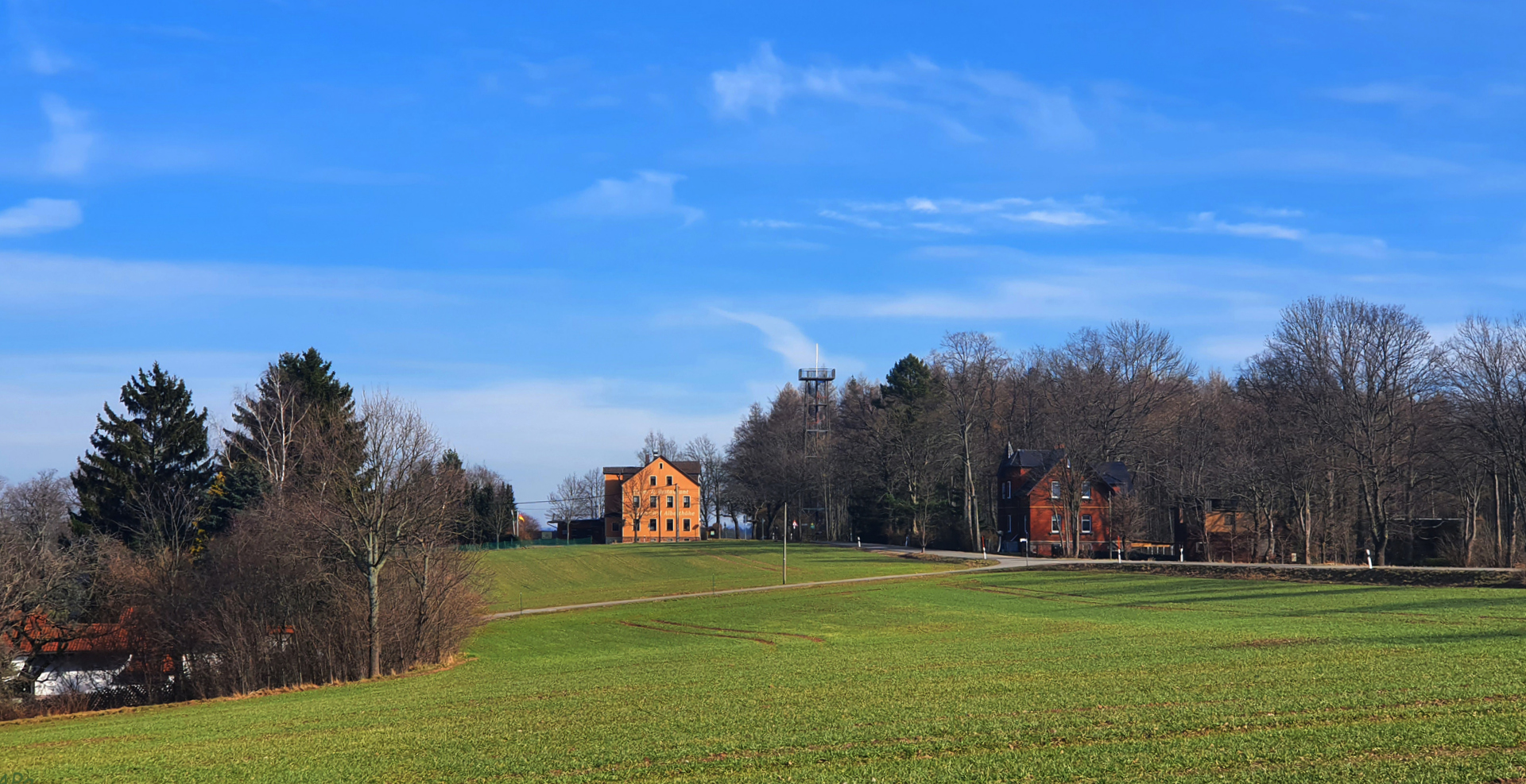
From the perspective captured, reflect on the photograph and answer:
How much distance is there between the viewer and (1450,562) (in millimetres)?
58969

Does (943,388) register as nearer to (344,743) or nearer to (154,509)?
(154,509)

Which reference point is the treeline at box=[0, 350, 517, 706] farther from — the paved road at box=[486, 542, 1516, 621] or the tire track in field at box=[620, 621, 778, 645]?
the paved road at box=[486, 542, 1516, 621]

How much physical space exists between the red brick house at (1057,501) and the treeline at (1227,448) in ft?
5.60

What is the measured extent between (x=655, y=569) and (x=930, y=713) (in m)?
65.6

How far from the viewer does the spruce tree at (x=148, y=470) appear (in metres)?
52.2

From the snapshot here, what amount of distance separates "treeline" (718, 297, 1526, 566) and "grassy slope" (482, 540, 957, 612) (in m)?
11.5

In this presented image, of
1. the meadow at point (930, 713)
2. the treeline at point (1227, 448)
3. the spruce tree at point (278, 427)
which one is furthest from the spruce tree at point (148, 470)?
the treeline at point (1227, 448)

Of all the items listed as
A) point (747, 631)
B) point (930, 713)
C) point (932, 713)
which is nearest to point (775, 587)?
point (747, 631)

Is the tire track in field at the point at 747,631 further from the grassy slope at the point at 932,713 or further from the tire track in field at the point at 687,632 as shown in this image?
the tire track in field at the point at 687,632

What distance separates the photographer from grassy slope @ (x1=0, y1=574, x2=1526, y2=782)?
1205 centimetres

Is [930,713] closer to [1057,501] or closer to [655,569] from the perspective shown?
[655,569]

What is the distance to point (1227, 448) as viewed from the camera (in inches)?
2918

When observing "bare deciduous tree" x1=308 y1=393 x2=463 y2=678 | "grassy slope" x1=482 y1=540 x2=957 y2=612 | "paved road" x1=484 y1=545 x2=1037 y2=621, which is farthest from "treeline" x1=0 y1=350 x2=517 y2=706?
"grassy slope" x1=482 y1=540 x2=957 y2=612

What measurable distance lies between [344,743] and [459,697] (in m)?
6.81
